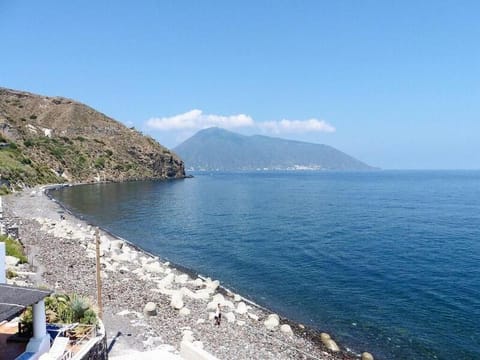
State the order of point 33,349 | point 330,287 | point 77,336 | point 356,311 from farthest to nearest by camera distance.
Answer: point 330,287 → point 356,311 → point 77,336 → point 33,349

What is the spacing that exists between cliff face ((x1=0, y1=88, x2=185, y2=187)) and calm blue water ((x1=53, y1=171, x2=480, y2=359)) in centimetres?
4820

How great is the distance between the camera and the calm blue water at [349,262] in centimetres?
2714

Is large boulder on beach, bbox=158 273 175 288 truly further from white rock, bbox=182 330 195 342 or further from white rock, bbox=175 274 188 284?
Result: white rock, bbox=182 330 195 342

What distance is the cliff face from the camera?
123375mm

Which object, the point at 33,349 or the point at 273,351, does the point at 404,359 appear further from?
the point at 33,349

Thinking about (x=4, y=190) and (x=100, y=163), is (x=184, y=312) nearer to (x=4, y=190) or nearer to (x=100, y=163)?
(x=4, y=190)

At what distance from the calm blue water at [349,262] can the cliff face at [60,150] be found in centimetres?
4820

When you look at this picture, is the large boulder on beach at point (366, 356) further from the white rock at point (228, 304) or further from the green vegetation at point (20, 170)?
the green vegetation at point (20, 170)

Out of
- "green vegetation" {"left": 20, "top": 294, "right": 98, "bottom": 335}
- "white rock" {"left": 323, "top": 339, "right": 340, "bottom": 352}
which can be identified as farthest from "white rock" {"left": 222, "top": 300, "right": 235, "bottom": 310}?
"green vegetation" {"left": 20, "top": 294, "right": 98, "bottom": 335}

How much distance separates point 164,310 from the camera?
25234mm

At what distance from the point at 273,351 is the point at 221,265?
69.1ft


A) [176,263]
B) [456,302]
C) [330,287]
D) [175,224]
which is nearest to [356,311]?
[330,287]

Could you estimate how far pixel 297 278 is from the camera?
124 ft

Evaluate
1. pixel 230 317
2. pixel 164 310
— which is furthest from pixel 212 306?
pixel 164 310
